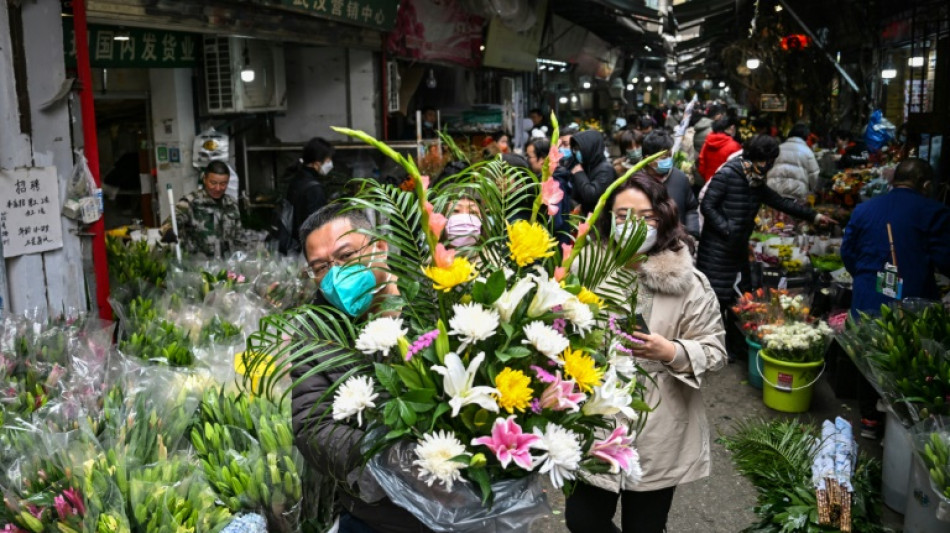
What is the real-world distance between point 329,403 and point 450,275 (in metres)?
0.65

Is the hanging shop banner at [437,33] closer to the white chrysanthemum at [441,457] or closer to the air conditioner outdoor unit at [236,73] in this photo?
the air conditioner outdoor unit at [236,73]

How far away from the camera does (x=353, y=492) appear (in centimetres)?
221

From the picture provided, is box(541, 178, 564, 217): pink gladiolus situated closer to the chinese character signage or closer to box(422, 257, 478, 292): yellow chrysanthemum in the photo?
box(422, 257, 478, 292): yellow chrysanthemum

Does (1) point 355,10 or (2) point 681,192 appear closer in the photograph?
(2) point 681,192

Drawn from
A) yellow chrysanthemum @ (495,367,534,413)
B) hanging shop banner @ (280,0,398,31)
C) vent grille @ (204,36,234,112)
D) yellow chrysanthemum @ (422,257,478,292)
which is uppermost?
hanging shop banner @ (280,0,398,31)

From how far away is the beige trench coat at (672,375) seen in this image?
328cm

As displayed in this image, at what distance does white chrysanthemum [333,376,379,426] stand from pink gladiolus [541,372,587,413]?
415 millimetres

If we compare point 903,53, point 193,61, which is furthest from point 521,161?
point 903,53

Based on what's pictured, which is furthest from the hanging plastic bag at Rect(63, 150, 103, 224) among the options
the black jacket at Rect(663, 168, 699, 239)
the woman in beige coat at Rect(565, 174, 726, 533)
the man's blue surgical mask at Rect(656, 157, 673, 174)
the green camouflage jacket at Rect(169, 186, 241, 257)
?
the black jacket at Rect(663, 168, 699, 239)

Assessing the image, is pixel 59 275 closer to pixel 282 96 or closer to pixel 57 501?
pixel 57 501

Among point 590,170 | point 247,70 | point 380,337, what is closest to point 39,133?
point 380,337

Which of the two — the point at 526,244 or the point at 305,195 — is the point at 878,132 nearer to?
the point at 305,195

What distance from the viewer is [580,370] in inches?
77.1

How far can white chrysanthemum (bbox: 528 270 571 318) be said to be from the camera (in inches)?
78.2
